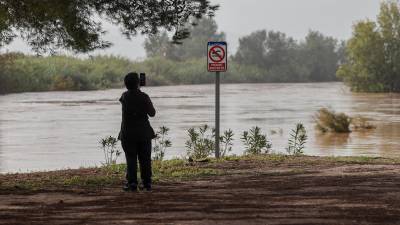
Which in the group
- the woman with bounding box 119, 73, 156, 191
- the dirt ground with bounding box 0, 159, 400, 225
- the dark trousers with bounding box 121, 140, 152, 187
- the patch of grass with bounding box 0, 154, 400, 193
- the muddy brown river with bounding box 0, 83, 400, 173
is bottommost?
the muddy brown river with bounding box 0, 83, 400, 173

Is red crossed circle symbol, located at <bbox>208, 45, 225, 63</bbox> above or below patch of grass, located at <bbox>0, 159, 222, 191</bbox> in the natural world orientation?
above

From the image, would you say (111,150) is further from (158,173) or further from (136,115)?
(136,115)

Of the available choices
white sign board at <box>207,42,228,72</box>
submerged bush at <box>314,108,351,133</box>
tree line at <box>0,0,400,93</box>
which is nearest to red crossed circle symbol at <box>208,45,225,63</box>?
white sign board at <box>207,42,228,72</box>

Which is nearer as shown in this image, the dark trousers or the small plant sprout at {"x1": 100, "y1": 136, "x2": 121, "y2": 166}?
the dark trousers

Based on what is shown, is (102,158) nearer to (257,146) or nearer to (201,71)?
(257,146)

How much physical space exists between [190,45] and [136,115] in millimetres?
109830

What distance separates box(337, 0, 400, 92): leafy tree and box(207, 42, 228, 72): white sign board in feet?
176

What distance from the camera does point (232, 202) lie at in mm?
10891

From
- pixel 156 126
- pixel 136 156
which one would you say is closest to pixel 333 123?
pixel 156 126

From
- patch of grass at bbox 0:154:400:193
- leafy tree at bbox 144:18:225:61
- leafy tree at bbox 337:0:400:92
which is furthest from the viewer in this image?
leafy tree at bbox 144:18:225:61

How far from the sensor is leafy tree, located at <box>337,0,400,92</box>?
69.9 metres

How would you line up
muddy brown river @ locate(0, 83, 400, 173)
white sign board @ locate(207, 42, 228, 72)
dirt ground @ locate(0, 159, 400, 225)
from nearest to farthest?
dirt ground @ locate(0, 159, 400, 225) → white sign board @ locate(207, 42, 228, 72) → muddy brown river @ locate(0, 83, 400, 173)

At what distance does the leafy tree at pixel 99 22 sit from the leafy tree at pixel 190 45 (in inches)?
3873

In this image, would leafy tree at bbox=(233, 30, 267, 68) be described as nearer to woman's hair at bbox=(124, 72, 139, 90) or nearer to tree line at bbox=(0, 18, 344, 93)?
tree line at bbox=(0, 18, 344, 93)
